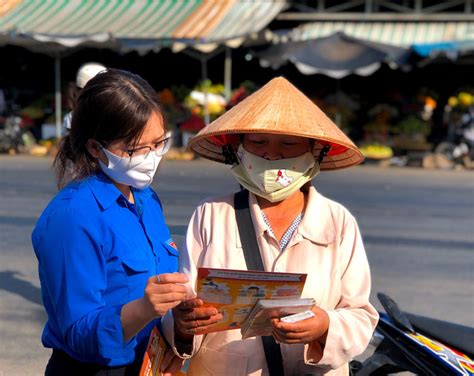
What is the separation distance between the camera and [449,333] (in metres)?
3.67

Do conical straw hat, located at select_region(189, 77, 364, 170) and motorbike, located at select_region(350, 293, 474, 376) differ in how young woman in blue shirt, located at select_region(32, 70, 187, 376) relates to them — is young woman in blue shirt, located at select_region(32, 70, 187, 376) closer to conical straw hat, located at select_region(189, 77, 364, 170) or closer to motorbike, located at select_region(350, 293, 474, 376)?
conical straw hat, located at select_region(189, 77, 364, 170)

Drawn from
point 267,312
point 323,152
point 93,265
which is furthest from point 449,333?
point 93,265

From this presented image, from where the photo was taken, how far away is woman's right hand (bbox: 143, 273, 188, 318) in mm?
2119

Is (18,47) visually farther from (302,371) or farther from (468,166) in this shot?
(302,371)

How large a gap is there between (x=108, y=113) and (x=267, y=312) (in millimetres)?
737

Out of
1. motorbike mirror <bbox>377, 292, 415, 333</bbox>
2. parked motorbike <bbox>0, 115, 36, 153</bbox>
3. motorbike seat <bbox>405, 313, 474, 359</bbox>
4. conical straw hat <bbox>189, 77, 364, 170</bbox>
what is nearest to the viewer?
conical straw hat <bbox>189, 77, 364, 170</bbox>

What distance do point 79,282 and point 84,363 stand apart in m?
0.29

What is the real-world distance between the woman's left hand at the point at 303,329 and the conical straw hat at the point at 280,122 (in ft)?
1.79

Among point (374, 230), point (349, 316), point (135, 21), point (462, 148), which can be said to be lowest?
point (462, 148)

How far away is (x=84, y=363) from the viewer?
2.39 metres

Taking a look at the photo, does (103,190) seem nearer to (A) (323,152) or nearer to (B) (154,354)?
(B) (154,354)

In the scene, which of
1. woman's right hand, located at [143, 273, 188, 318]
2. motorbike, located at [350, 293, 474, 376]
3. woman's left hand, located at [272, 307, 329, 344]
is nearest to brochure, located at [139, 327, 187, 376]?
woman's right hand, located at [143, 273, 188, 318]

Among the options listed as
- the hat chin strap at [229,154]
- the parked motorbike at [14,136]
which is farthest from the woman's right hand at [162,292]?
the parked motorbike at [14,136]

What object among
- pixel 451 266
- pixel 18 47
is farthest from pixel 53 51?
pixel 451 266
